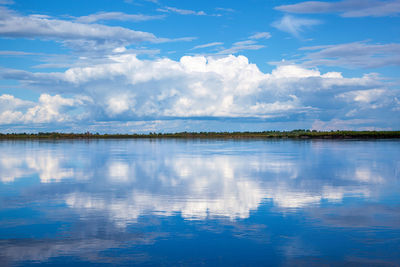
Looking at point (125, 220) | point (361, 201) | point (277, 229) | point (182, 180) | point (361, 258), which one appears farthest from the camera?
point (182, 180)

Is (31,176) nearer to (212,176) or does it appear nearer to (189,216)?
(212,176)

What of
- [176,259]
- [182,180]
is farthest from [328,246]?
[182,180]

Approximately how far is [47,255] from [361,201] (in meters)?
12.3

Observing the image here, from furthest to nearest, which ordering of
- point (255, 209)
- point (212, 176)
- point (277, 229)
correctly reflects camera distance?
point (212, 176), point (255, 209), point (277, 229)

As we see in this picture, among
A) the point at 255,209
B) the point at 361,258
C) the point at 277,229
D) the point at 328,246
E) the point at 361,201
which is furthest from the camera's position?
the point at 361,201

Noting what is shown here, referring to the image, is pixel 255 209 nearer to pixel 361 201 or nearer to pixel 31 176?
pixel 361 201

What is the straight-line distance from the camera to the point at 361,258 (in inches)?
361

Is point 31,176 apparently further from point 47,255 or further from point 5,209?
point 47,255

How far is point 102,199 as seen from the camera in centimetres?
1664

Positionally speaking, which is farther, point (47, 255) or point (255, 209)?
point (255, 209)

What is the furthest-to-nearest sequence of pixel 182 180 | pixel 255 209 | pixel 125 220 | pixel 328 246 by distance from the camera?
pixel 182 180 → pixel 255 209 → pixel 125 220 → pixel 328 246

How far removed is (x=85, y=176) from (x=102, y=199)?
29.3 feet

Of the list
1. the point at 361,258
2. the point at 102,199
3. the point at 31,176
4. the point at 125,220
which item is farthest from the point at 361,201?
the point at 31,176

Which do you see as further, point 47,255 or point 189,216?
point 189,216
